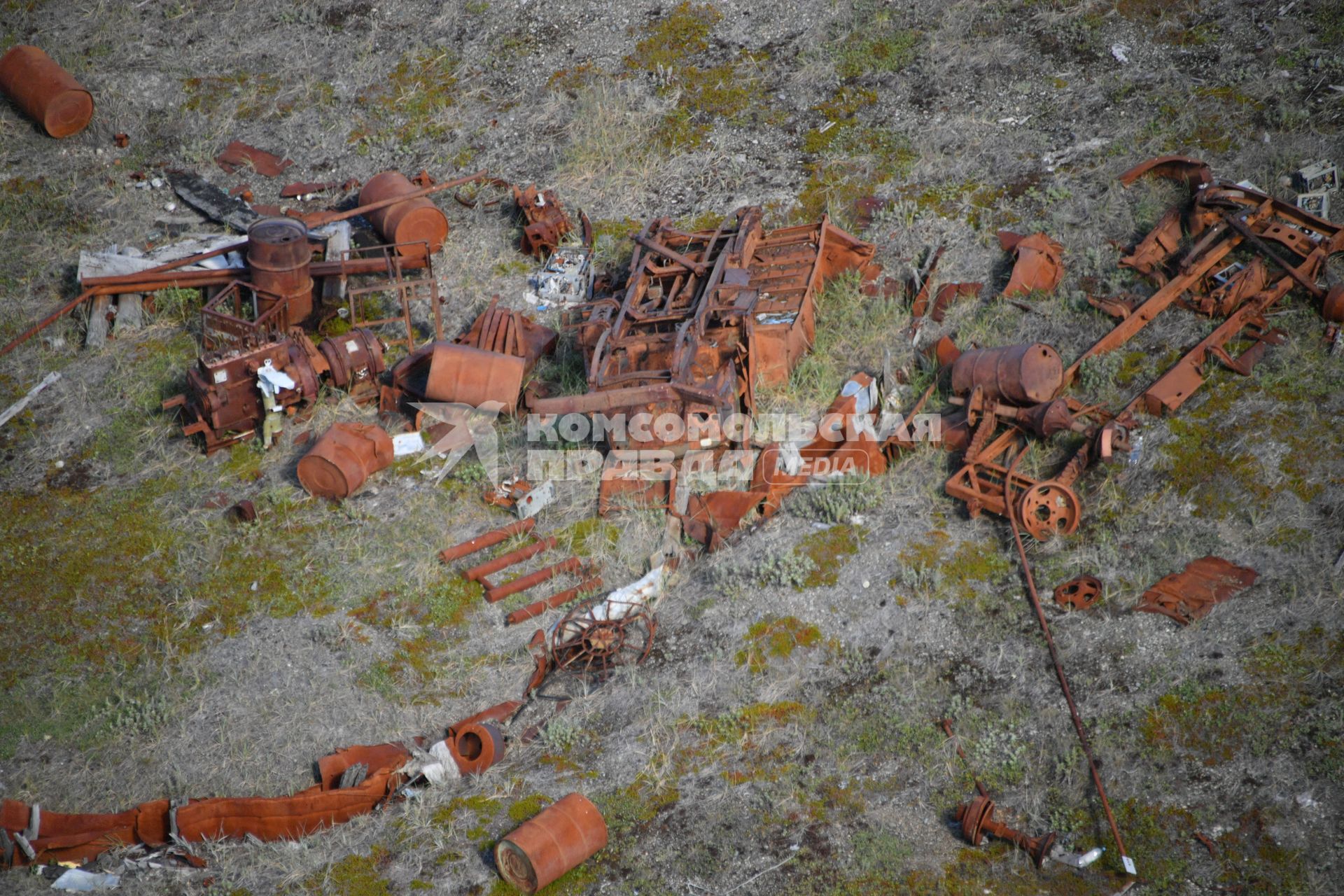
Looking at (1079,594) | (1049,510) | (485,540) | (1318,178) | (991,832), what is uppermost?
(1318,178)

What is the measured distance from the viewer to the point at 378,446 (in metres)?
8.92

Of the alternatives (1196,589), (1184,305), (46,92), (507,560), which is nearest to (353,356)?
(507,560)

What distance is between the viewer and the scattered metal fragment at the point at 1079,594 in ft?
23.0

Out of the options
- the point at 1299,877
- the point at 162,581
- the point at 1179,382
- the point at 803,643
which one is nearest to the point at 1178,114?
the point at 1179,382

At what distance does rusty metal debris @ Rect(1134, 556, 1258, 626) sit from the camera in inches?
264

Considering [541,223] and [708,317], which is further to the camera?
[541,223]

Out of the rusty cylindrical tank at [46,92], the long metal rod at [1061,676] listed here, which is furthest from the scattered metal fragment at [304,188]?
the long metal rod at [1061,676]

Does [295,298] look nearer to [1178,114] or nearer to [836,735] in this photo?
[836,735]

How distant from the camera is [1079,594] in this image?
7055mm

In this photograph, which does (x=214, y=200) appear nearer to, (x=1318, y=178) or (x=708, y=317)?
(x=708, y=317)

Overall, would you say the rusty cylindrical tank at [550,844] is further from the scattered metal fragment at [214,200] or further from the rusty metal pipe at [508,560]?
the scattered metal fragment at [214,200]

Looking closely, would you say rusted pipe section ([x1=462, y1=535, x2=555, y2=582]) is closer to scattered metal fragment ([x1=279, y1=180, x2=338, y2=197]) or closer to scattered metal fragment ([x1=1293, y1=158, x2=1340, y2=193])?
scattered metal fragment ([x1=279, y1=180, x2=338, y2=197])

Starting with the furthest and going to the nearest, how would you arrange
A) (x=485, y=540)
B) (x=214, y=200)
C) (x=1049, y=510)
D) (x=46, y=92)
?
(x=46, y=92), (x=214, y=200), (x=485, y=540), (x=1049, y=510)

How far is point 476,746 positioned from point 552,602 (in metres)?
1.34
